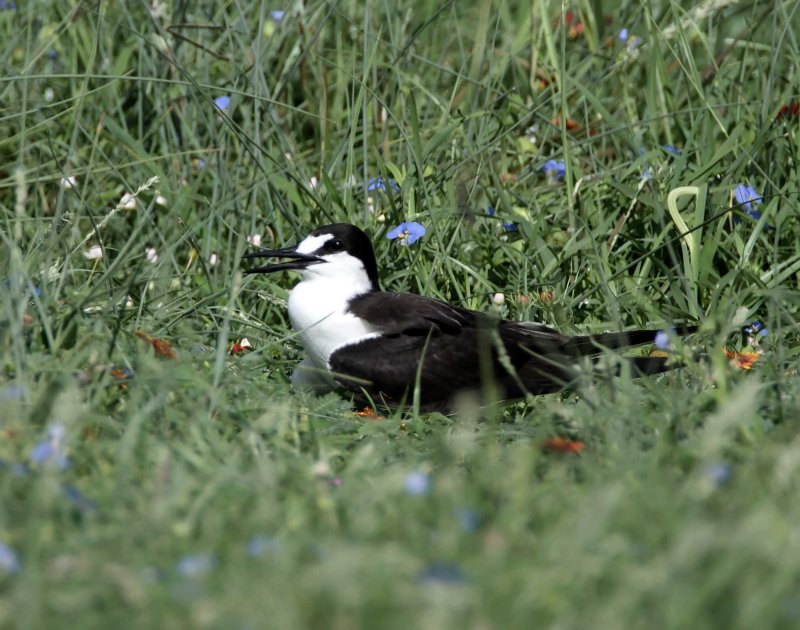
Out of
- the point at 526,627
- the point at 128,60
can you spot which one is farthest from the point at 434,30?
the point at 526,627

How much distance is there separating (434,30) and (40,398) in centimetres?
352

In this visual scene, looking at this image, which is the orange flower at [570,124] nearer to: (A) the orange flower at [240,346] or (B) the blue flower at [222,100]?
(B) the blue flower at [222,100]

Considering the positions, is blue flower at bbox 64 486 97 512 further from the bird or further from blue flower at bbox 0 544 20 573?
the bird

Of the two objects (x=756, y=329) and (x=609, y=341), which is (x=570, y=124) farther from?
(x=609, y=341)

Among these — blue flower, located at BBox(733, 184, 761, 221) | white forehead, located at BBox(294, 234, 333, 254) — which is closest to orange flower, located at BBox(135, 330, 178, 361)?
white forehead, located at BBox(294, 234, 333, 254)

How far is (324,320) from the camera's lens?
388 cm

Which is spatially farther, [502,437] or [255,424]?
[502,437]

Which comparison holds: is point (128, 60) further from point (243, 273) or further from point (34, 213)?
point (243, 273)

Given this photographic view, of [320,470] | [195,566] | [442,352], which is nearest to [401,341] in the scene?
[442,352]

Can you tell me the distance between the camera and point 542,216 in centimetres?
444

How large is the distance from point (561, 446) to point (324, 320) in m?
1.35

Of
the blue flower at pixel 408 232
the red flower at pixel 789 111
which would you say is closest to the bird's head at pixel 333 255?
the blue flower at pixel 408 232

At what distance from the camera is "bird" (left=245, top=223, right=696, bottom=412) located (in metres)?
3.72

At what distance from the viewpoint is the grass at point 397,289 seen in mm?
1870
